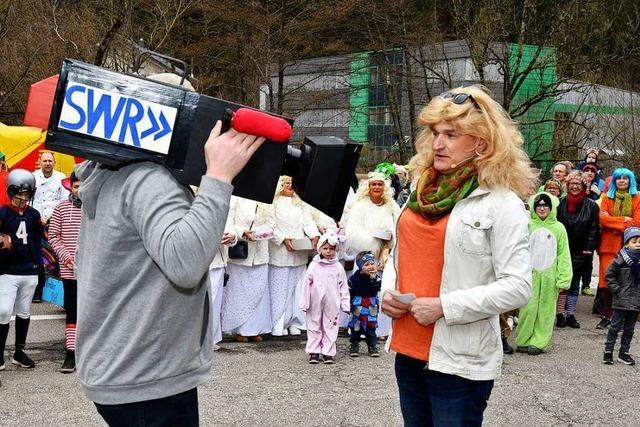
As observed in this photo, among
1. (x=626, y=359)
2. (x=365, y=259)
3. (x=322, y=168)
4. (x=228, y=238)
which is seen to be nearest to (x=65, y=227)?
(x=228, y=238)

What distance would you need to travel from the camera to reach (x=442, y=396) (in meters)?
2.96

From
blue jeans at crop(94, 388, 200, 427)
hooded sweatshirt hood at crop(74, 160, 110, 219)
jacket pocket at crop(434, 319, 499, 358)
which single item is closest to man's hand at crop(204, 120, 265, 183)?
hooded sweatshirt hood at crop(74, 160, 110, 219)

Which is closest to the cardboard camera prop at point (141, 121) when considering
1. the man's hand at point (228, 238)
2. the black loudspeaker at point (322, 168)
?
the black loudspeaker at point (322, 168)

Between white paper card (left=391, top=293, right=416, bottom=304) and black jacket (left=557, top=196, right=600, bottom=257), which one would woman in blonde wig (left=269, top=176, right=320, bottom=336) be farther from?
white paper card (left=391, top=293, right=416, bottom=304)

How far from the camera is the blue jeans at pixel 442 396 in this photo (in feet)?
9.61

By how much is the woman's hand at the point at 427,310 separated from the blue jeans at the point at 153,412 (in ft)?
3.01

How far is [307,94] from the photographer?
21.8 m

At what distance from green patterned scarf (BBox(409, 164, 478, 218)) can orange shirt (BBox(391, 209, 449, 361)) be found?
4 centimetres

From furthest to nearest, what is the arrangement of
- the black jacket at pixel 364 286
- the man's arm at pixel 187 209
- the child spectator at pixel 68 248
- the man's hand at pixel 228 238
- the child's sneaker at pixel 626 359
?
the man's hand at pixel 228 238 → the black jacket at pixel 364 286 → the child's sneaker at pixel 626 359 → the child spectator at pixel 68 248 → the man's arm at pixel 187 209

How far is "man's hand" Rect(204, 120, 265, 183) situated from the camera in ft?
7.55

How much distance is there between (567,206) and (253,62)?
39.5 ft

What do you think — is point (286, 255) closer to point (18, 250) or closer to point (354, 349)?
point (354, 349)

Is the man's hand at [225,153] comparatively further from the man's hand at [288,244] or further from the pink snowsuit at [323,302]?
the man's hand at [288,244]

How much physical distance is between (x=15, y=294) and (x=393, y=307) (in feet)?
14.6
